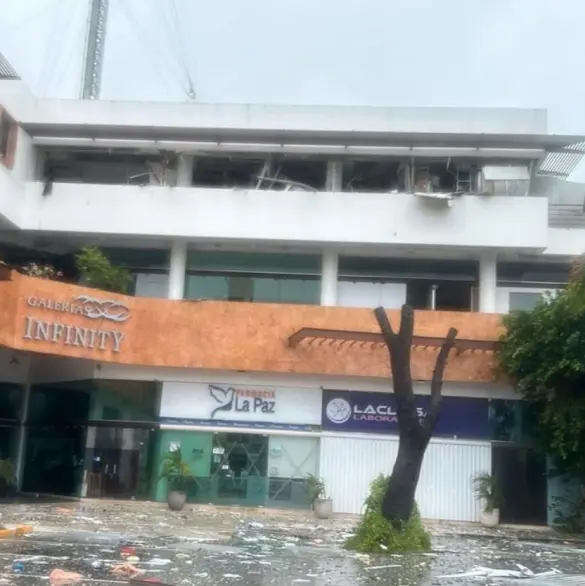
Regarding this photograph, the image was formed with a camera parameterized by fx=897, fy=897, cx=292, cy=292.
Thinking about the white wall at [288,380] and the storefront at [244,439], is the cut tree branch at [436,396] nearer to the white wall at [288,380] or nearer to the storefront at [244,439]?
the white wall at [288,380]

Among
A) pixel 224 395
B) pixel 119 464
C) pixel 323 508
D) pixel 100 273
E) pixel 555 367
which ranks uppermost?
pixel 100 273

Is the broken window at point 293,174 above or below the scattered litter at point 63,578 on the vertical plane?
above

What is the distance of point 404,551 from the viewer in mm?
14328

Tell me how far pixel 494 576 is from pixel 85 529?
757 centimetres

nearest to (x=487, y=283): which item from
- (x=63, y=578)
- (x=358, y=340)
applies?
(x=358, y=340)

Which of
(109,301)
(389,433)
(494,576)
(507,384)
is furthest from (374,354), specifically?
(494,576)

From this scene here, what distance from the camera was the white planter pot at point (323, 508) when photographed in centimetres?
2181

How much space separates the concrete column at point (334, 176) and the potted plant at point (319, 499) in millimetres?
8353

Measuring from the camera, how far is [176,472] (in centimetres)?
2228

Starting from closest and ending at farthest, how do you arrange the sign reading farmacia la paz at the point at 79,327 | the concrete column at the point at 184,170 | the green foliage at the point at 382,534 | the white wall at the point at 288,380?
1. the green foliage at the point at 382,534
2. the sign reading farmacia la paz at the point at 79,327
3. the white wall at the point at 288,380
4. the concrete column at the point at 184,170

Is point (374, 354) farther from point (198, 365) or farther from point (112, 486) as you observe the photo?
point (112, 486)

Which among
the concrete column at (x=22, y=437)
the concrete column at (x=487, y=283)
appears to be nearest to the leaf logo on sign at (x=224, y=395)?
the concrete column at (x=22, y=437)

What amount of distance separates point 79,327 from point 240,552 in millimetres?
9545

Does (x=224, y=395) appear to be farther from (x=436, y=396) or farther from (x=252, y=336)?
(x=436, y=396)
